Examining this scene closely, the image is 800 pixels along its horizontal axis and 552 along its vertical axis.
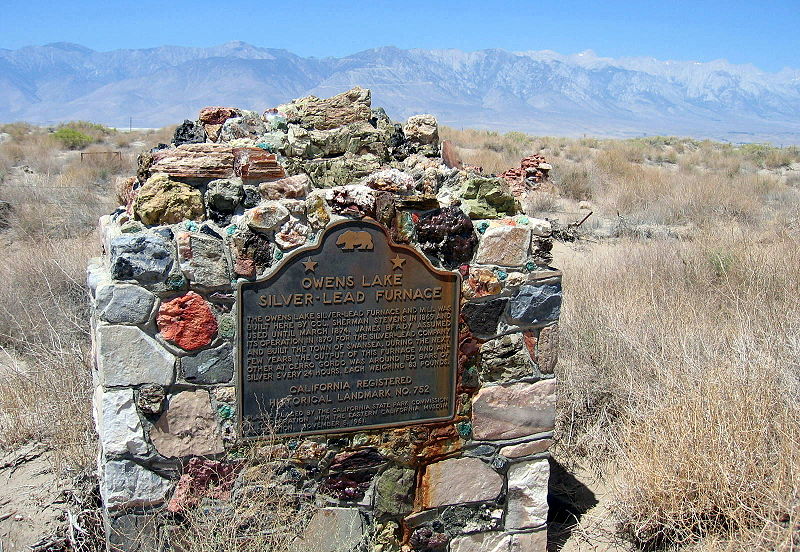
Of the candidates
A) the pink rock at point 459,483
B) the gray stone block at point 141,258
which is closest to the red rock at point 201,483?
the gray stone block at point 141,258

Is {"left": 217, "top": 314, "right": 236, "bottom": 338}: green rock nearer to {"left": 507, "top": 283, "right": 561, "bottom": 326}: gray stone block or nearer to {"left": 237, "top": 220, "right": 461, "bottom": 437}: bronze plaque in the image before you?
{"left": 237, "top": 220, "right": 461, "bottom": 437}: bronze plaque

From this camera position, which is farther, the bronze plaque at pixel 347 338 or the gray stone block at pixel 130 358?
the bronze plaque at pixel 347 338

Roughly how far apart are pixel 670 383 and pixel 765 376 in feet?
1.66

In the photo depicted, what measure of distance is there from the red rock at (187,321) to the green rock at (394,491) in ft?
3.40

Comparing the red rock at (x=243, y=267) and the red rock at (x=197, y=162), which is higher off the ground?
the red rock at (x=197, y=162)

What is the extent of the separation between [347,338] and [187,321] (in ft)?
2.19

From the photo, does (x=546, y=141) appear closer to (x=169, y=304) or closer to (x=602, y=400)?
(x=602, y=400)

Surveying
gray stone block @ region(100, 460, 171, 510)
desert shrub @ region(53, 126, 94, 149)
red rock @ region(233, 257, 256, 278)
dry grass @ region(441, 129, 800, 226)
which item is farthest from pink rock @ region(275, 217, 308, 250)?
desert shrub @ region(53, 126, 94, 149)

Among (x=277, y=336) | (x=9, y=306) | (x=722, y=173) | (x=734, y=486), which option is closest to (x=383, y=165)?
(x=277, y=336)

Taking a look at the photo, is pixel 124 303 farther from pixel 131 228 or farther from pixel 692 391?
pixel 692 391

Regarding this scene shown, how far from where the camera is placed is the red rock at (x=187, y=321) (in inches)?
112

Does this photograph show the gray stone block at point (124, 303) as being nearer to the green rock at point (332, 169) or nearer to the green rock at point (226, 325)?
the green rock at point (226, 325)

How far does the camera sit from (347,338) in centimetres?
311

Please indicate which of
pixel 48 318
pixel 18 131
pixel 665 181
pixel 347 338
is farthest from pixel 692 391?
pixel 18 131
